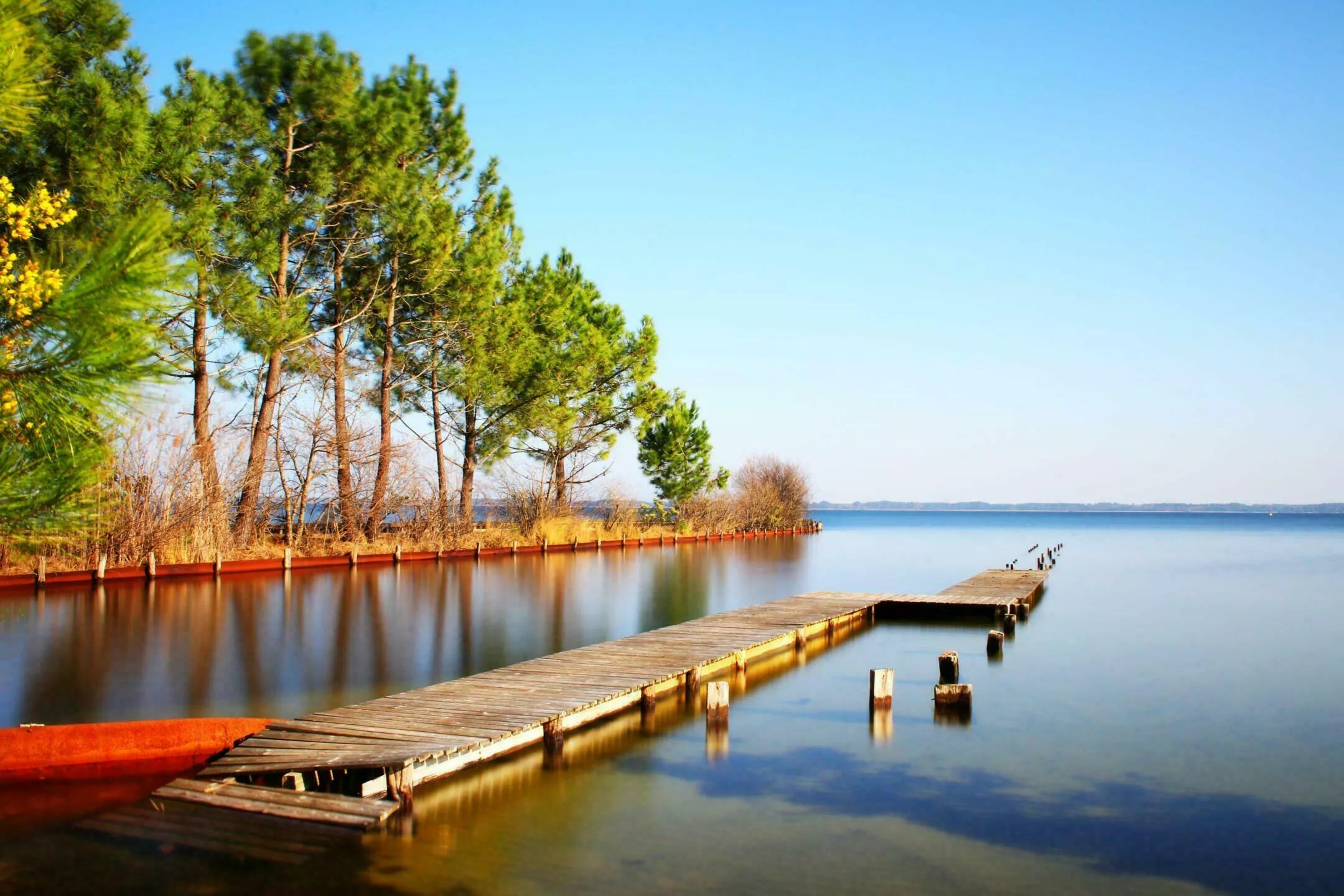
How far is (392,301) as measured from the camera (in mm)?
24281

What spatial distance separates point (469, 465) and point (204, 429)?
10.0 meters

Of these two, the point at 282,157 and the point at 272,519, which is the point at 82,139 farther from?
the point at 272,519

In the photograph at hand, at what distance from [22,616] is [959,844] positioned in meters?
12.3

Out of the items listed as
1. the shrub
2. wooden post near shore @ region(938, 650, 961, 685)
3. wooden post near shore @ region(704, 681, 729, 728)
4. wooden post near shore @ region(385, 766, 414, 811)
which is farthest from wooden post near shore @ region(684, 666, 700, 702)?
the shrub

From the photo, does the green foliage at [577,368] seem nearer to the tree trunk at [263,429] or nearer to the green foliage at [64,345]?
the tree trunk at [263,429]

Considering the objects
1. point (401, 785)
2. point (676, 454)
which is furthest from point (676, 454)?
point (401, 785)

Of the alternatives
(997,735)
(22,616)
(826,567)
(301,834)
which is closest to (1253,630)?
(997,735)

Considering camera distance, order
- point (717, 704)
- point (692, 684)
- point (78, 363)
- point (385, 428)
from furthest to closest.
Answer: point (385, 428) → point (692, 684) → point (717, 704) → point (78, 363)

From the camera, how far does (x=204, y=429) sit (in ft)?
64.0

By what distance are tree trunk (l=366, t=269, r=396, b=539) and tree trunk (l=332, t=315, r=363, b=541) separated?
2.01ft

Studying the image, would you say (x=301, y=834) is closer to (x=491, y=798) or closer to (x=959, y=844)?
(x=491, y=798)

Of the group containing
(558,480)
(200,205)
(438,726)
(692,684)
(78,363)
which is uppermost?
(200,205)

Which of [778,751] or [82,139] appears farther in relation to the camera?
[82,139]

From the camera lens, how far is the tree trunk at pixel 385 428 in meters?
24.5
